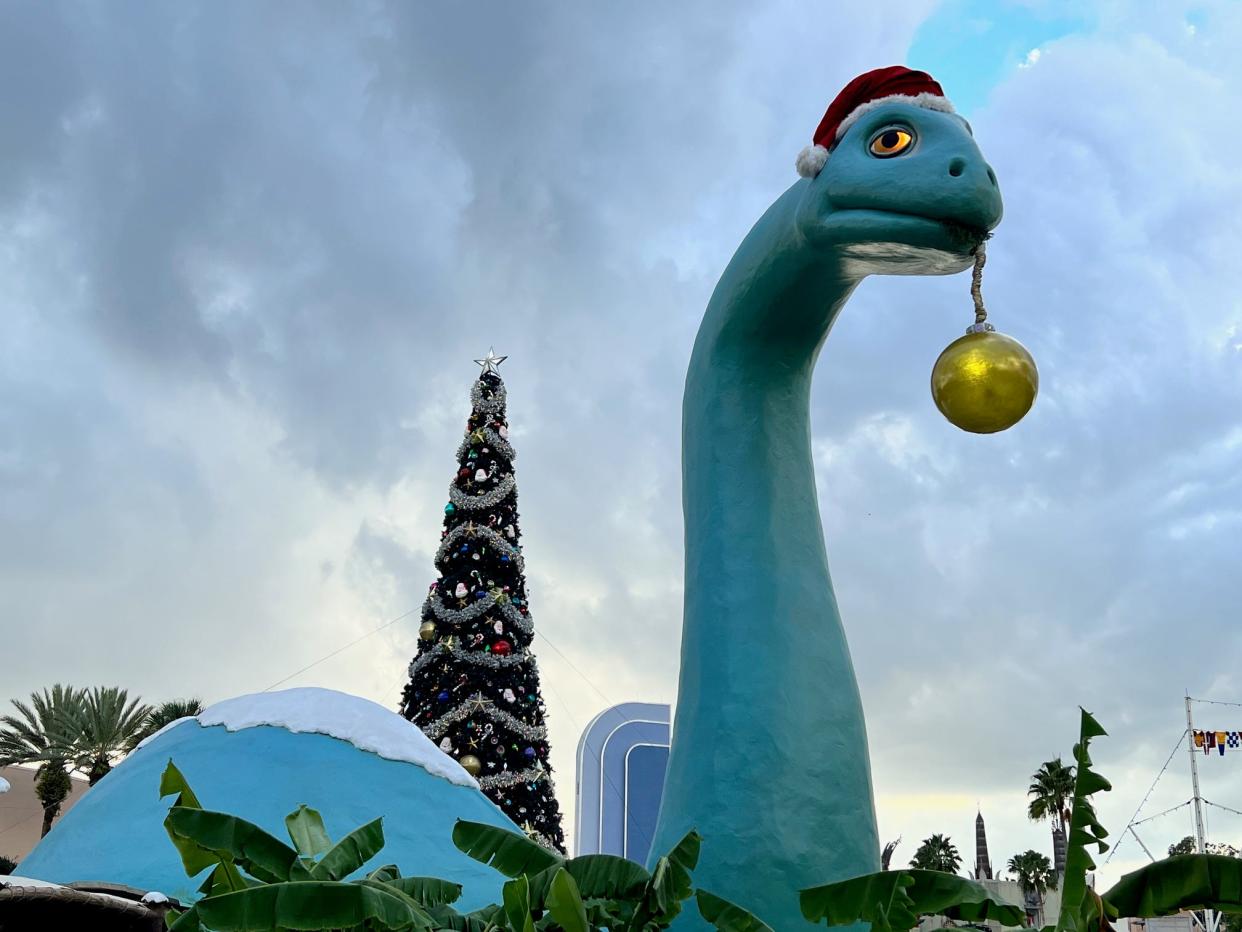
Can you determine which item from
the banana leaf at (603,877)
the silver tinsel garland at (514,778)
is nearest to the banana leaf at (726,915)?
the banana leaf at (603,877)

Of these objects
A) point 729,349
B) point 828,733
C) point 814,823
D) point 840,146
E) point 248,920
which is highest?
point 840,146

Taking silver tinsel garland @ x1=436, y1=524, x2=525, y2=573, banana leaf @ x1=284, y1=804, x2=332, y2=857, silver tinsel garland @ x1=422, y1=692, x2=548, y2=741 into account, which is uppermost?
silver tinsel garland @ x1=436, y1=524, x2=525, y2=573

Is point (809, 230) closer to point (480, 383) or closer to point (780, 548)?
point (780, 548)

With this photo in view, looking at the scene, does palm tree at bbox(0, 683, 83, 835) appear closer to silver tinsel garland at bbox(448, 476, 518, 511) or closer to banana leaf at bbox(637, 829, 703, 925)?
silver tinsel garland at bbox(448, 476, 518, 511)

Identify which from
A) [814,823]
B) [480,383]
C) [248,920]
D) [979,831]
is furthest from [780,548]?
[979,831]

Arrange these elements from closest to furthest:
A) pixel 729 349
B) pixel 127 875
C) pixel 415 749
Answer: pixel 729 349 → pixel 127 875 → pixel 415 749

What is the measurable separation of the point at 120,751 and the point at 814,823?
19403 mm

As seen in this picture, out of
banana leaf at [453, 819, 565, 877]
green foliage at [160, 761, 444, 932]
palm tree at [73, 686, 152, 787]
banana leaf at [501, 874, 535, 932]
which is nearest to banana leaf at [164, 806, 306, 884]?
green foliage at [160, 761, 444, 932]

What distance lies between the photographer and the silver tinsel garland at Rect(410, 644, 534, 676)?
14.9m

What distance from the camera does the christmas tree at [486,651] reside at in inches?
571

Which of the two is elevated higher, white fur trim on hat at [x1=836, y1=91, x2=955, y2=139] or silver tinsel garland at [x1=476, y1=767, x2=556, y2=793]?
white fur trim on hat at [x1=836, y1=91, x2=955, y2=139]

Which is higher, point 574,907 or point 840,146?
point 840,146

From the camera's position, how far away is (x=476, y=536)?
15.7 m

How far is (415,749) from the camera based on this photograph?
6324mm
